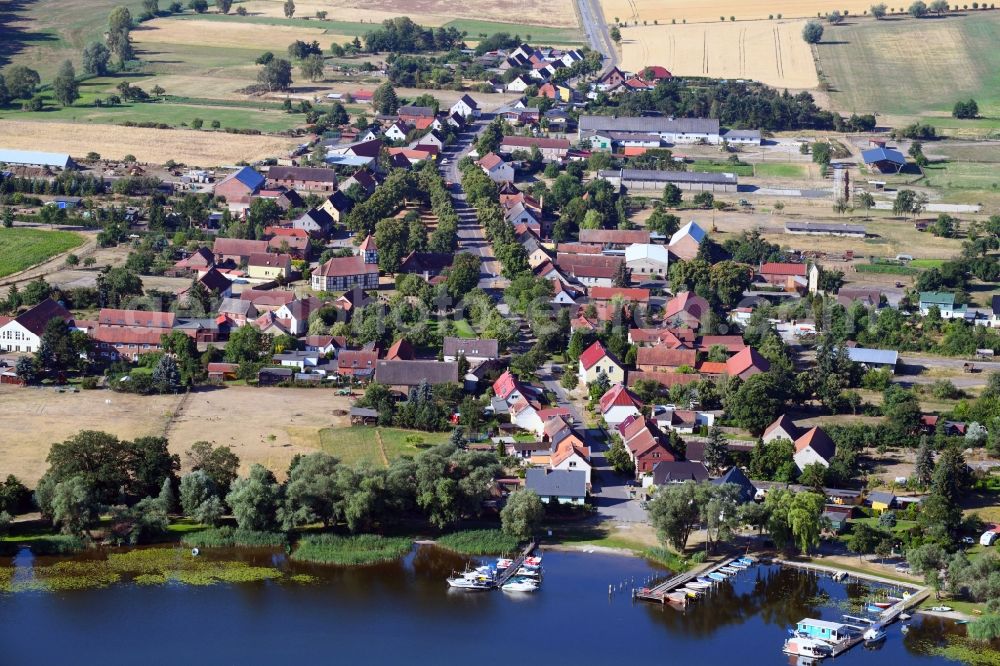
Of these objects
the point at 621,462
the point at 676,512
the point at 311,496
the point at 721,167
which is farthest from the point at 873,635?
the point at 721,167

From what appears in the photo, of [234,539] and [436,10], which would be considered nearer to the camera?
[234,539]

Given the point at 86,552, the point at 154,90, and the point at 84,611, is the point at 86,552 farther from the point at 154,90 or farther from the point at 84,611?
the point at 154,90

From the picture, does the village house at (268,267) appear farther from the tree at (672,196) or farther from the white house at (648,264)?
the tree at (672,196)

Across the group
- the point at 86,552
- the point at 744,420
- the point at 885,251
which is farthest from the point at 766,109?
the point at 86,552

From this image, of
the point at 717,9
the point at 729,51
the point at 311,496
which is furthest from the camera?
the point at 717,9

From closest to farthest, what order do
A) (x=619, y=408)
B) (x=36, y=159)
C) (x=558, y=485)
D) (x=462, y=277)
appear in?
(x=558, y=485) < (x=619, y=408) < (x=462, y=277) < (x=36, y=159)

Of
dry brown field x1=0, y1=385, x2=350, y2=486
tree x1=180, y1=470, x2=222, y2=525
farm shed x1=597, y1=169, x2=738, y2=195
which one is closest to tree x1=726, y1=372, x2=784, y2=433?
dry brown field x1=0, y1=385, x2=350, y2=486

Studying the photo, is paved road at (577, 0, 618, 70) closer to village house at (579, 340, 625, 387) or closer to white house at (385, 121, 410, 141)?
white house at (385, 121, 410, 141)

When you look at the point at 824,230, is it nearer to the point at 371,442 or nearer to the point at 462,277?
the point at 462,277
